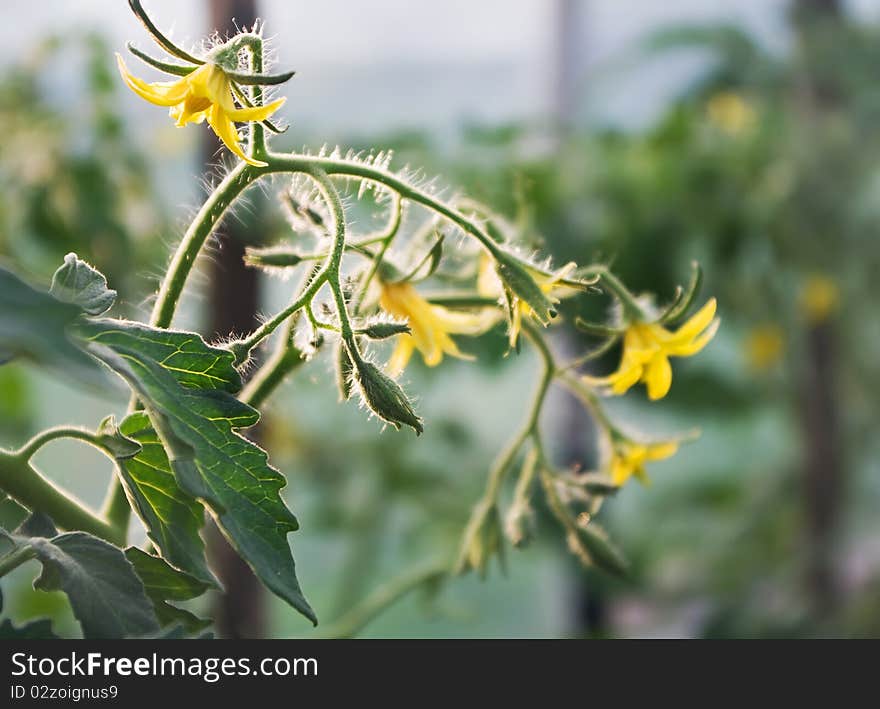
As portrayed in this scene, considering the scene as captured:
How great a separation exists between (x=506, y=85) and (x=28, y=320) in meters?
2.13

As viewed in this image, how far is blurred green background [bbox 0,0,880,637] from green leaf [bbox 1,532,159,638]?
29 cm

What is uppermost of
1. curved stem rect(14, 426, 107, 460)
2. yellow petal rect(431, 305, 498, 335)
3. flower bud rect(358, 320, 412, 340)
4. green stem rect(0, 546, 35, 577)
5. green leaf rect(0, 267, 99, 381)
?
yellow petal rect(431, 305, 498, 335)

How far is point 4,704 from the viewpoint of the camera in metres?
0.25

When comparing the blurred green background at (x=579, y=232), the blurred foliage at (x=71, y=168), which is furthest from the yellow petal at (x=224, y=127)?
the blurred foliage at (x=71, y=168)

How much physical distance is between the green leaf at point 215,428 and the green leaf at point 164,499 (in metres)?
0.03

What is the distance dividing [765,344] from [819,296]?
0.49 ft

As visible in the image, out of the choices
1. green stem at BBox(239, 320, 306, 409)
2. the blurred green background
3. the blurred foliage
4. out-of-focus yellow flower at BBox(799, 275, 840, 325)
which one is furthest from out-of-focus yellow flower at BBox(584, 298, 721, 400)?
out-of-focus yellow flower at BBox(799, 275, 840, 325)

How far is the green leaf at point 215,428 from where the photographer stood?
0.23m

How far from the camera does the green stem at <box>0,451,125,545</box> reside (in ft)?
0.87

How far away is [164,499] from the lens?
0.87 feet

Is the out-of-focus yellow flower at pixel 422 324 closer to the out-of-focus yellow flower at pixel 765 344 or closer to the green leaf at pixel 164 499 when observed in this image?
the green leaf at pixel 164 499

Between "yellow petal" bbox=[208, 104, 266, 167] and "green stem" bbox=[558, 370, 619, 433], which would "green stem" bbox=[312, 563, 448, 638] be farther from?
"yellow petal" bbox=[208, 104, 266, 167]

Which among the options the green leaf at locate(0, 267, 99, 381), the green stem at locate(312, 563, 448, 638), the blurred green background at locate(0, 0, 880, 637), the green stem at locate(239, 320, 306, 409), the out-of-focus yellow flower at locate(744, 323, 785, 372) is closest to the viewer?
the green leaf at locate(0, 267, 99, 381)

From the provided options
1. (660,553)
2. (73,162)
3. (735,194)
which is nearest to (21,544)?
(73,162)
